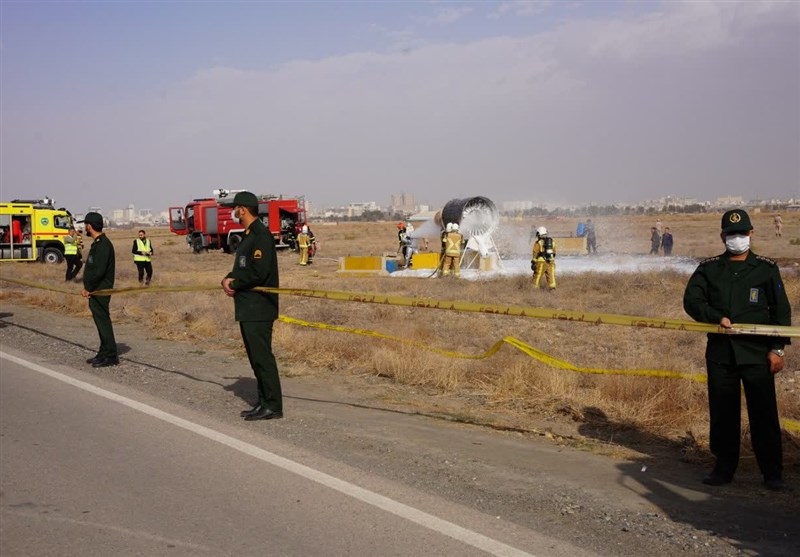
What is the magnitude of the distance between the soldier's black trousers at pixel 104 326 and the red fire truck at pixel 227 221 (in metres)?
33.4

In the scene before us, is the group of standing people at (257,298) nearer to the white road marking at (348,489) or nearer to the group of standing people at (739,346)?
the white road marking at (348,489)

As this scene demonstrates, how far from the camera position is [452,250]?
2555cm

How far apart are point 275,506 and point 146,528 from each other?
758 mm

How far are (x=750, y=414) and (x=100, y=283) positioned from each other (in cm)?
789

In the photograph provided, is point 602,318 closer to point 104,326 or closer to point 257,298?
point 257,298

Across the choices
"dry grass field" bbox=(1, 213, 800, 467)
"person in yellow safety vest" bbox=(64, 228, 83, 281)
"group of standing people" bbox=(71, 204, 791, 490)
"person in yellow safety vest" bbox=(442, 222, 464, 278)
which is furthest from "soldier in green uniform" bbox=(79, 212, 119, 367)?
"person in yellow safety vest" bbox=(64, 228, 83, 281)

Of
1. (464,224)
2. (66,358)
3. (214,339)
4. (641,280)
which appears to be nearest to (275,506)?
(66,358)

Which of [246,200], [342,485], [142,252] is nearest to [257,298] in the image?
[246,200]

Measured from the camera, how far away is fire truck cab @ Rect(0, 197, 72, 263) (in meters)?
33.9

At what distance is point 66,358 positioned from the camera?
435 inches

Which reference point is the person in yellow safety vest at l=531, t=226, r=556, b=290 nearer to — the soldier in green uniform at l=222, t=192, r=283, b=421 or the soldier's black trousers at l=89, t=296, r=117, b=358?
the soldier's black trousers at l=89, t=296, r=117, b=358

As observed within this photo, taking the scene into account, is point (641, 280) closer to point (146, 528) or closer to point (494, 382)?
point (494, 382)

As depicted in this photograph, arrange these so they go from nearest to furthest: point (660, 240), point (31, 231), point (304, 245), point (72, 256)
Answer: point (72, 256) → point (31, 231) → point (304, 245) → point (660, 240)

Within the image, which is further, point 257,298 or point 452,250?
point 452,250
